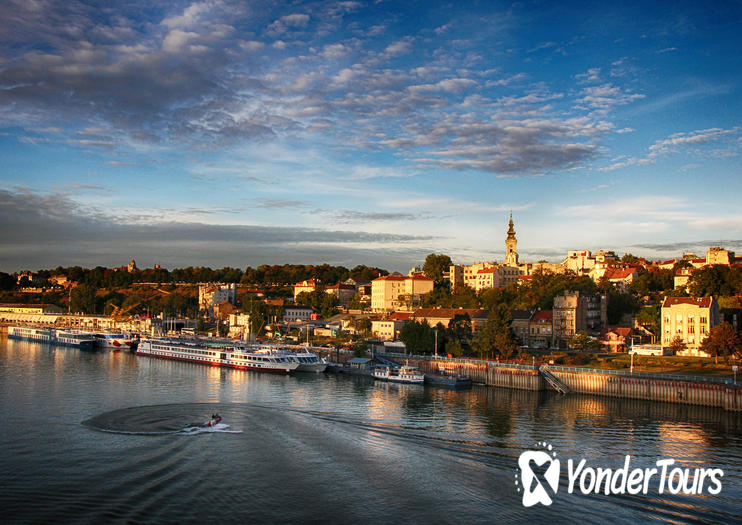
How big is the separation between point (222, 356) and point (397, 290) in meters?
42.8

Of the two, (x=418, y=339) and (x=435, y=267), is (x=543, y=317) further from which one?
(x=435, y=267)

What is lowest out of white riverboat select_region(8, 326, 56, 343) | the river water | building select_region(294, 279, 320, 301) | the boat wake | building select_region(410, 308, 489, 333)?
white riverboat select_region(8, 326, 56, 343)

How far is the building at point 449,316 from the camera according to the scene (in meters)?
62.3

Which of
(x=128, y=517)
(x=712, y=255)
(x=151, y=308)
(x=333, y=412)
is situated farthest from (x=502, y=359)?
(x=151, y=308)

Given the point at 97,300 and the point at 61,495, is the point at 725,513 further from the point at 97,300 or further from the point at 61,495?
the point at 97,300

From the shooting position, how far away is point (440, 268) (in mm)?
106375

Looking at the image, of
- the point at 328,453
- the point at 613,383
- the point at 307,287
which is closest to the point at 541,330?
the point at 613,383

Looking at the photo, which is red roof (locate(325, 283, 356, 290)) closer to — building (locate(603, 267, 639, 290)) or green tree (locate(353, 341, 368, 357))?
building (locate(603, 267, 639, 290))

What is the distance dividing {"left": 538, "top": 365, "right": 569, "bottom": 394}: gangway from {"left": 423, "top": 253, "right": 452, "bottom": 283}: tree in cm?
6308

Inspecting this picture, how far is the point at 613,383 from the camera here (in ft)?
122

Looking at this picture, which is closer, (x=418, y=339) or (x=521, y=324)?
(x=418, y=339)

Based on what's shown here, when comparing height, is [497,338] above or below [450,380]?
above

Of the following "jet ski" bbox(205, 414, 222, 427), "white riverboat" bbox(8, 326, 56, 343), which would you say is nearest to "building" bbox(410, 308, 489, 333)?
"jet ski" bbox(205, 414, 222, 427)

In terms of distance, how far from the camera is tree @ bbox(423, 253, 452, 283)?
105 meters
